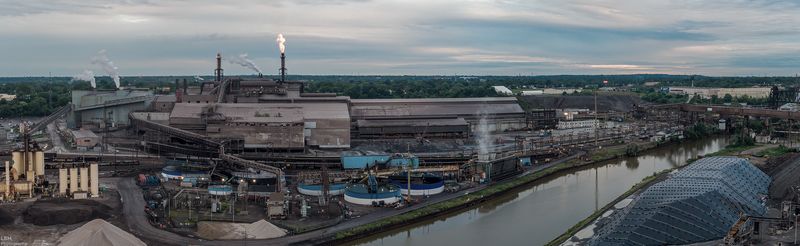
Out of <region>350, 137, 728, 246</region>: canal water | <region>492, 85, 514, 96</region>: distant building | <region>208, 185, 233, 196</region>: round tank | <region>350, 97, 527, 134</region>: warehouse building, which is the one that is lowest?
<region>350, 137, 728, 246</region>: canal water

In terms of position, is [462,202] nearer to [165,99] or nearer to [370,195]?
[370,195]

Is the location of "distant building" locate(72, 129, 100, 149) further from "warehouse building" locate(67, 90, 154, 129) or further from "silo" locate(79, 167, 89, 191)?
"silo" locate(79, 167, 89, 191)

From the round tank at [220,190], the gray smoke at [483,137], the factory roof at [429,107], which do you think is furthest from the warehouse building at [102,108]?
the gray smoke at [483,137]

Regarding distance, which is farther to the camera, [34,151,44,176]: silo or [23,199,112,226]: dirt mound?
[34,151,44,176]: silo

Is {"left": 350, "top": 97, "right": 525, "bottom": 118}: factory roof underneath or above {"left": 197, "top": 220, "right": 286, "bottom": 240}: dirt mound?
above

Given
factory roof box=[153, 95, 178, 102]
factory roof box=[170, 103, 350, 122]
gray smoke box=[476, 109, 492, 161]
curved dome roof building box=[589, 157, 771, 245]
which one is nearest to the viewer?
curved dome roof building box=[589, 157, 771, 245]

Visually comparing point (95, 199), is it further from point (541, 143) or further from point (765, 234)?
point (541, 143)

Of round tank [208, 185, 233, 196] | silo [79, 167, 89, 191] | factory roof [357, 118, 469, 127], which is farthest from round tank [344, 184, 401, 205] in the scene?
factory roof [357, 118, 469, 127]
